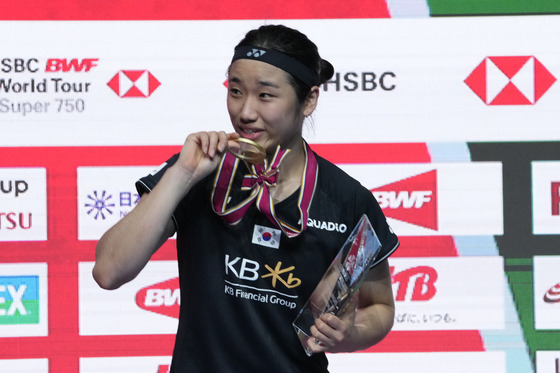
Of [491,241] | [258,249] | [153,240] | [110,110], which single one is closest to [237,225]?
[258,249]

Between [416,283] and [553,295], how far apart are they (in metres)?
0.46

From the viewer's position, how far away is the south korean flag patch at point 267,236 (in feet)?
4.02

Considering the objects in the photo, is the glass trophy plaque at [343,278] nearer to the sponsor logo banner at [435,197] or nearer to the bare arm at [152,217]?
the bare arm at [152,217]

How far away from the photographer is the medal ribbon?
3.98 feet

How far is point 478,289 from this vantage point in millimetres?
2328

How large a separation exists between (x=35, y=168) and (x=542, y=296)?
1707 mm

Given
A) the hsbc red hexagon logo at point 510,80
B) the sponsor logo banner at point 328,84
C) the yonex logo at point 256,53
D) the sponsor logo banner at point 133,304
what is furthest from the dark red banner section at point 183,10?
the yonex logo at point 256,53

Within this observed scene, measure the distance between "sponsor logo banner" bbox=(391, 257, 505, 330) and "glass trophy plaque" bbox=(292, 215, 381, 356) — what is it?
1.18 metres

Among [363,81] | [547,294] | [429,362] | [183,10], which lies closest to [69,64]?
[183,10]

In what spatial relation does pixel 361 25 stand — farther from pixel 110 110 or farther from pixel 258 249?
pixel 258 249

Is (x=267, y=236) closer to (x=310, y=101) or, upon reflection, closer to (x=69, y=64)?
(x=310, y=101)

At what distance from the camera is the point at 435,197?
2318 mm

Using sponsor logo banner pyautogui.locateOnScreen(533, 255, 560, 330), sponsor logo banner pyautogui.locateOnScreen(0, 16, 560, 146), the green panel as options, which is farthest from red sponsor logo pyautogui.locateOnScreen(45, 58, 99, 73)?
sponsor logo banner pyautogui.locateOnScreen(533, 255, 560, 330)

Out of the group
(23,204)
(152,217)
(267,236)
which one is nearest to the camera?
(152,217)
